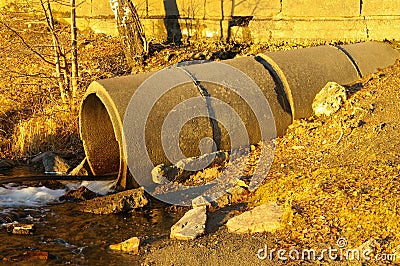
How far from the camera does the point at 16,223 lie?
6.49 m

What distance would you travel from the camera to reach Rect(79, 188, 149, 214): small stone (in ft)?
22.1

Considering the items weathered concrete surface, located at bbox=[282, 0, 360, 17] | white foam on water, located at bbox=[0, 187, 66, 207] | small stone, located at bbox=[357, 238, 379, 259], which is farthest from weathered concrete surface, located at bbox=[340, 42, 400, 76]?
white foam on water, located at bbox=[0, 187, 66, 207]

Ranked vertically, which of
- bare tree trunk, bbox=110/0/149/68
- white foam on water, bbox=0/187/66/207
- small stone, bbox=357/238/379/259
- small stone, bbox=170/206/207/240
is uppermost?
bare tree trunk, bbox=110/0/149/68

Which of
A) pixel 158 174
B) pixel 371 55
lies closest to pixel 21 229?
pixel 158 174

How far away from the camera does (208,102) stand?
7445 mm

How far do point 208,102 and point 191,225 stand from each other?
209 cm

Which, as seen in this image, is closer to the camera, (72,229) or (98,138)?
(72,229)

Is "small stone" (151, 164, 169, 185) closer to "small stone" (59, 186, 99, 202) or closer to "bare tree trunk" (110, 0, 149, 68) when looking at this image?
"small stone" (59, 186, 99, 202)

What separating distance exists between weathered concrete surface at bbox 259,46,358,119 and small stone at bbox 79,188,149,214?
247 cm

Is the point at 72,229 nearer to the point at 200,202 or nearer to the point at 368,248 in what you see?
the point at 200,202

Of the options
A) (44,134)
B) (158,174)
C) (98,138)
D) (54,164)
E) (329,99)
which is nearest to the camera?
(158,174)

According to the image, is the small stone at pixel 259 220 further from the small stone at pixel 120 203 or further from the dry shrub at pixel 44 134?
the dry shrub at pixel 44 134

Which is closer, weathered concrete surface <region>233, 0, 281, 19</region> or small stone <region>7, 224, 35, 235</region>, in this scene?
small stone <region>7, 224, 35, 235</region>

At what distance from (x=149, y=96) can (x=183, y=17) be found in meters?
5.70
